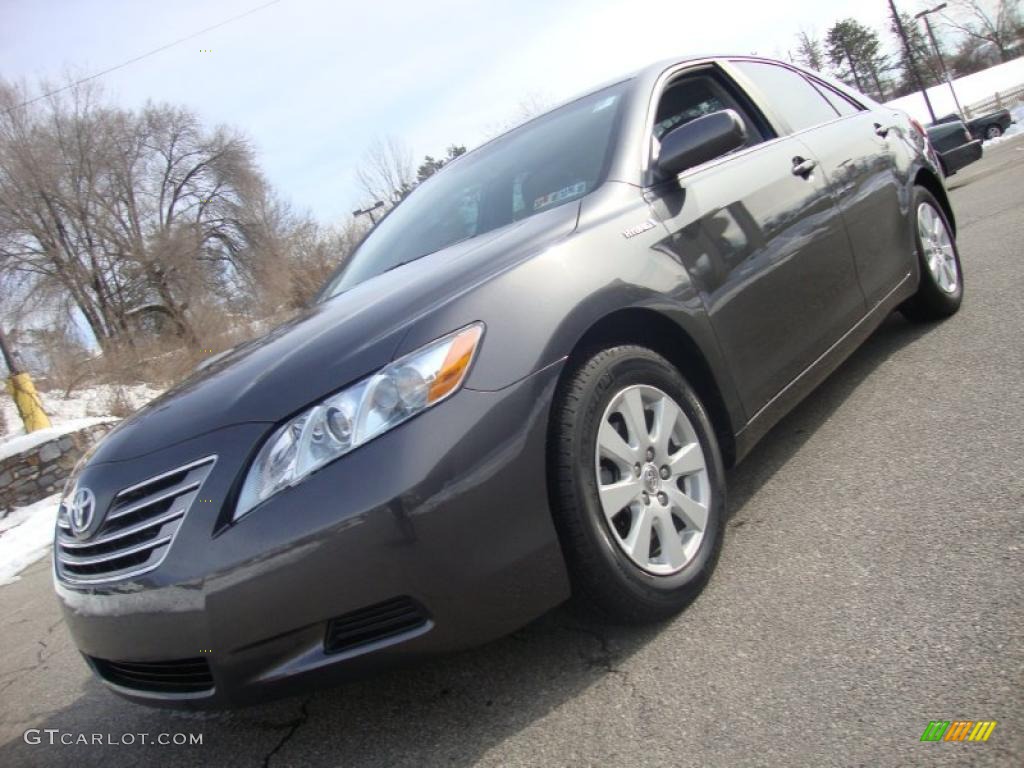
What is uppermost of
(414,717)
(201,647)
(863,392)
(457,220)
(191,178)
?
(191,178)

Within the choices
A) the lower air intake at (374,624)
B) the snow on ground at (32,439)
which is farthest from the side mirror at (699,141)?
the snow on ground at (32,439)

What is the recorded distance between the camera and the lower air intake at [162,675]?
1840 mm

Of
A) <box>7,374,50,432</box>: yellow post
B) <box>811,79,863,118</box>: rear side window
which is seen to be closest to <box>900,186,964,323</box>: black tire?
<box>811,79,863,118</box>: rear side window

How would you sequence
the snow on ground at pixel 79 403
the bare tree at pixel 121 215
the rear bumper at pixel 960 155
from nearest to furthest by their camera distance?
the rear bumper at pixel 960 155 → the snow on ground at pixel 79 403 → the bare tree at pixel 121 215

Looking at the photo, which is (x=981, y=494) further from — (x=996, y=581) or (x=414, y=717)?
(x=414, y=717)

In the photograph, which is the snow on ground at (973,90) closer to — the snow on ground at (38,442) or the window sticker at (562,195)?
the snow on ground at (38,442)

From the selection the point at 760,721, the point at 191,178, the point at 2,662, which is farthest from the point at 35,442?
the point at 191,178

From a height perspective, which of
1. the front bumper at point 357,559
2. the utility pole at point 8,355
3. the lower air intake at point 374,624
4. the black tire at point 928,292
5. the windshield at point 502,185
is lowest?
the black tire at point 928,292

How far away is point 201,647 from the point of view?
5.86 feet

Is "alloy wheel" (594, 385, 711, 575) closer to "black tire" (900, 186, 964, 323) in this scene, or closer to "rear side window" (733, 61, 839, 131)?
"rear side window" (733, 61, 839, 131)

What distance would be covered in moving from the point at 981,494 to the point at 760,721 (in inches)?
46.7

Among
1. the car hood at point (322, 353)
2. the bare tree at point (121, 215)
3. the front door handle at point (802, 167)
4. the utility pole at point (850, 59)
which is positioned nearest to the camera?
the car hood at point (322, 353)

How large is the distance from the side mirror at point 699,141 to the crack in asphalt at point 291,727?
2.02 m

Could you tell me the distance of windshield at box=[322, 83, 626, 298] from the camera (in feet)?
9.09
